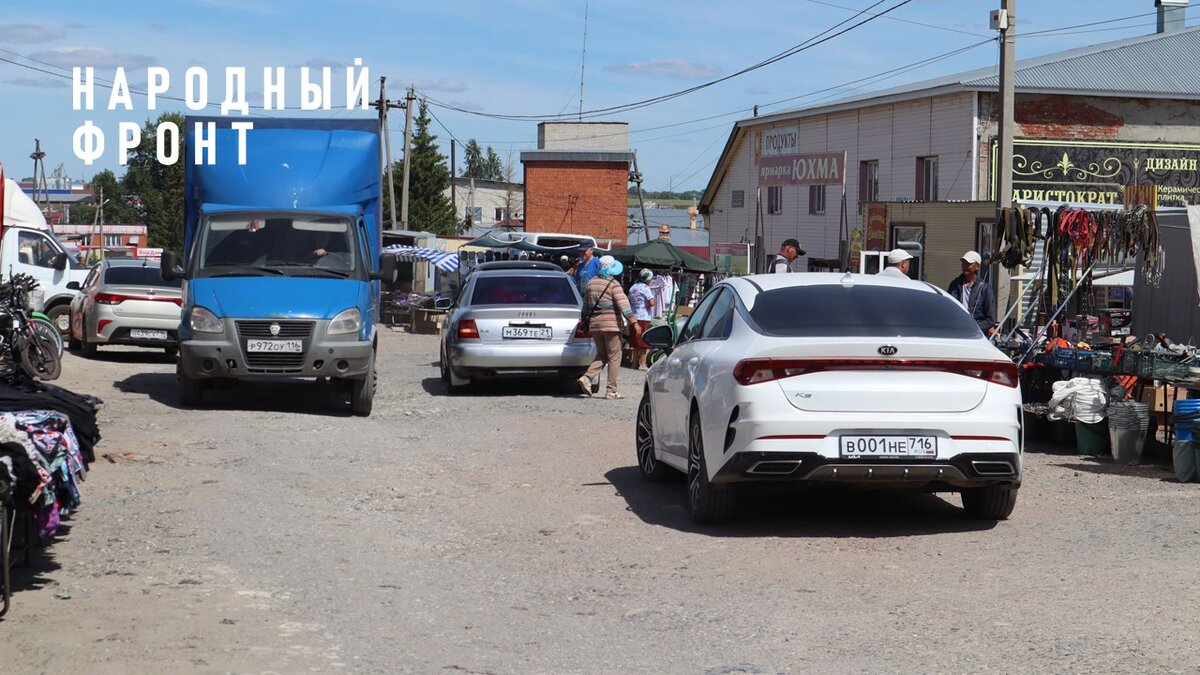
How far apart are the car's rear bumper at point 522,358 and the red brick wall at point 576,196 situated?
5664cm

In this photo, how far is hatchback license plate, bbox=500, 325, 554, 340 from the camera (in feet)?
59.3

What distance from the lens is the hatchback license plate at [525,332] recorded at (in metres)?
18.1

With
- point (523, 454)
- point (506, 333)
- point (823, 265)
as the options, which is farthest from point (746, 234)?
point (523, 454)

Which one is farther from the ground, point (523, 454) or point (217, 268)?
point (217, 268)

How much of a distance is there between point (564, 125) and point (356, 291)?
65.1 metres

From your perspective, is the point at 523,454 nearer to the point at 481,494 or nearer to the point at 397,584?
the point at 481,494

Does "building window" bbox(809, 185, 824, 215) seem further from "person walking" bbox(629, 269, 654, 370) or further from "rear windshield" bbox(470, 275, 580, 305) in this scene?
"rear windshield" bbox(470, 275, 580, 305)

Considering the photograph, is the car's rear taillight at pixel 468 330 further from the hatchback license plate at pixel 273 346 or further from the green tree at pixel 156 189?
the green tree at pixel 156 189

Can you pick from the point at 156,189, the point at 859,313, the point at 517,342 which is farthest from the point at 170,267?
the point at 156,189

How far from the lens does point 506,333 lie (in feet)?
59.3

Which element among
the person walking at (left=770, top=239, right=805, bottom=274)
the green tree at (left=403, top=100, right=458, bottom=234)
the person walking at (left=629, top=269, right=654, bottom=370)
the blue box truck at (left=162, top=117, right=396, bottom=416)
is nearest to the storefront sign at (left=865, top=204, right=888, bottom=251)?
the person walking at (left=629, top=269, right=654, bottom=370)

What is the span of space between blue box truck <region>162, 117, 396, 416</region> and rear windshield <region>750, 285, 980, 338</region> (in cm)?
724

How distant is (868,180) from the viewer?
137ft

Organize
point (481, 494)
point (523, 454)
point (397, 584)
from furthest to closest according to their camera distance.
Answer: point (523, 454), point (481, 494), point (397, 584)
